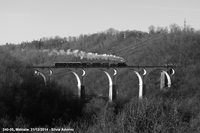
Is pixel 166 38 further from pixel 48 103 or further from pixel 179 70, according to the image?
pixel 48 103

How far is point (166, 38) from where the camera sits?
83.9 meters

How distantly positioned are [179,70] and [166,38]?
2503 centimetres

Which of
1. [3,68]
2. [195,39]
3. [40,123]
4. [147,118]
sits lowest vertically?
[40,123]

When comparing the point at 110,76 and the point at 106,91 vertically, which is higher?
the point at 110,76

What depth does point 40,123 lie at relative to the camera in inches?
1243

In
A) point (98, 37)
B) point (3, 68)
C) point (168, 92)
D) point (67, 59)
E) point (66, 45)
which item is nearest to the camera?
point (3, 68)

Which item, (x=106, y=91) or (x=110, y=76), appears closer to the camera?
(x=110, y=76)

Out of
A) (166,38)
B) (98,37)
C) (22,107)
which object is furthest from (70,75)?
(98,37)

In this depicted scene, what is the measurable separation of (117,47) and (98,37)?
65.5 ft

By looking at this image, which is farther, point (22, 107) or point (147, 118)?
point (22, 107)

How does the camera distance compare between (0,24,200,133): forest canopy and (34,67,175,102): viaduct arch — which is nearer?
(0,24,200,133): forest canopy

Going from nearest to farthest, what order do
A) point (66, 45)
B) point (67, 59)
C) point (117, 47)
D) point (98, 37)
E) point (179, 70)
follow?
point (179, 70), point (67, 59), point (117, 47), point (66, 45), point (98, 37)

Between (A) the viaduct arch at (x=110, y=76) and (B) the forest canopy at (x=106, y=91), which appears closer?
(B) the forest canopy at (x=106, y=91)

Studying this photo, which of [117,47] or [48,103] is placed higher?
[117,47]
